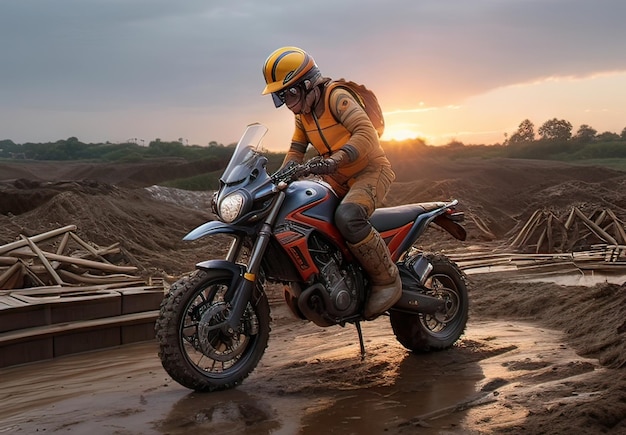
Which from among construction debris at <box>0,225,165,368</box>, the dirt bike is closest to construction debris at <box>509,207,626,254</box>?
construction debris at <box>0,225,165,368</box>

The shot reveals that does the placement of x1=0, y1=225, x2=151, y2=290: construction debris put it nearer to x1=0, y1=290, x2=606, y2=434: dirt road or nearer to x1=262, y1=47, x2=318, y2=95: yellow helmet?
x1=0, y1=290, x2=606, y2=434: dirt road

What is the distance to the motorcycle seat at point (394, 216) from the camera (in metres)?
5.88

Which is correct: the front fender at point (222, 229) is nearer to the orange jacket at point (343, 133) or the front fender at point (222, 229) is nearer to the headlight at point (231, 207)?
the headlight at point (231, 207)

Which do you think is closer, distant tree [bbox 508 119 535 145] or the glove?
the glove

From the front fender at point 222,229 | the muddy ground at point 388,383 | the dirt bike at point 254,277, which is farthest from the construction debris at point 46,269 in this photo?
the front fender at point 222,229

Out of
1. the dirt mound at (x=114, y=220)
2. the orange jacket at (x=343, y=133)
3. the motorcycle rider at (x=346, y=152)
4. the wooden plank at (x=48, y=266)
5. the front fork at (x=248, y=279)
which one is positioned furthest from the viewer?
the dirt mound at (x=114, y=220)

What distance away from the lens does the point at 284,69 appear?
17.6 ft

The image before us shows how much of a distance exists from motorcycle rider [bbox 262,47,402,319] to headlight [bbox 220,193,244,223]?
0.57m

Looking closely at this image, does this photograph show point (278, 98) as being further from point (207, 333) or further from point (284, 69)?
point (207, 333)

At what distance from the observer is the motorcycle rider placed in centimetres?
531

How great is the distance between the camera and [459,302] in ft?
20.7

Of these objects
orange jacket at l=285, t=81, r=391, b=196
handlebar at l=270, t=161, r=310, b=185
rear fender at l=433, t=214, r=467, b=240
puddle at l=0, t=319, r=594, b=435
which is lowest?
puddle at l=0, t=319, r=594, b=435

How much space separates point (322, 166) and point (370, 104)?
102 centimetres

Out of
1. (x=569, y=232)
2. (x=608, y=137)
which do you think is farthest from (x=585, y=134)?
(x=569, y=232)
